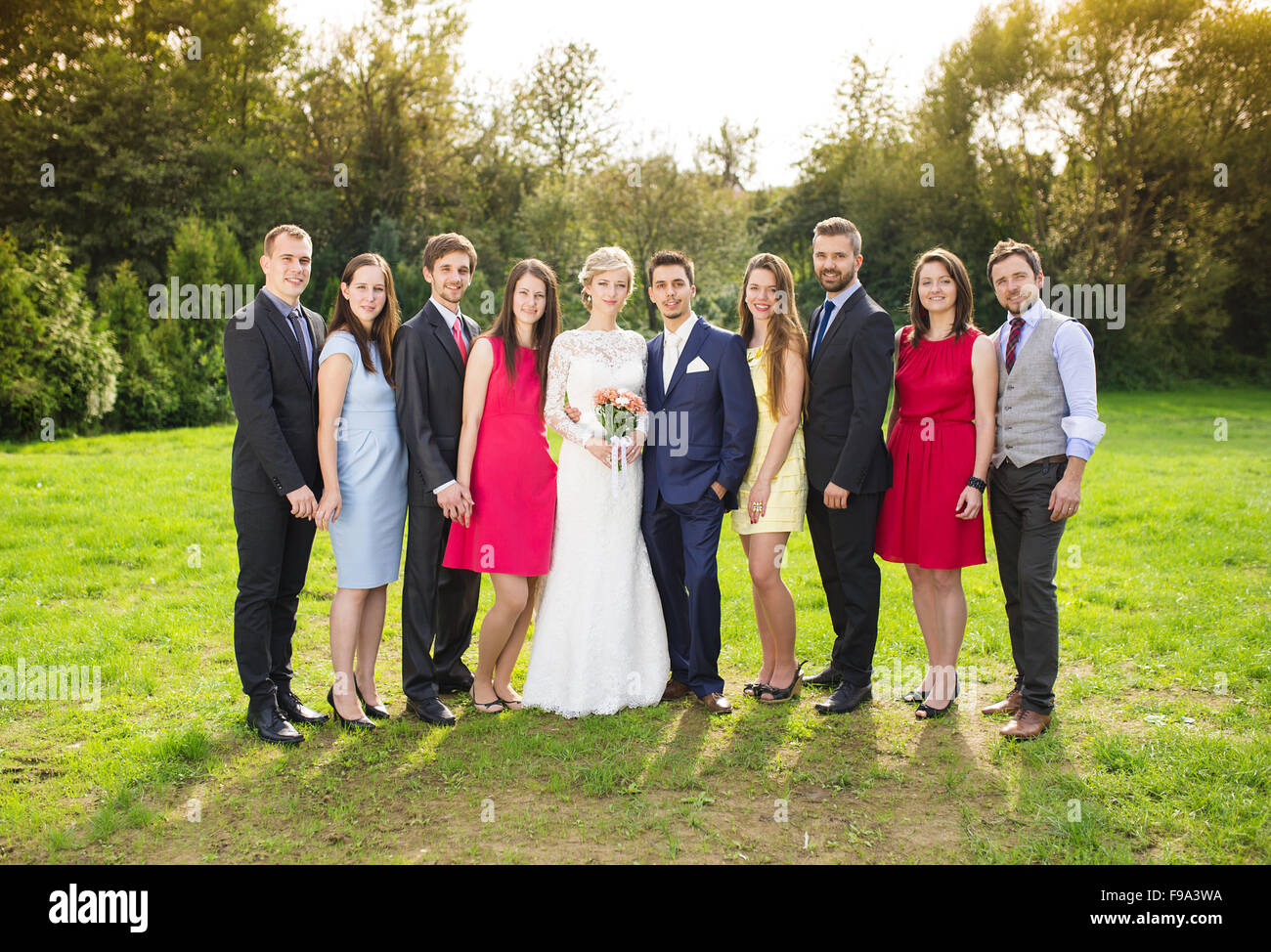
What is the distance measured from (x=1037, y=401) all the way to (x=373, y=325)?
12.6ft

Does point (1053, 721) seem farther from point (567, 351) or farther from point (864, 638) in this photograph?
point (567, 351)

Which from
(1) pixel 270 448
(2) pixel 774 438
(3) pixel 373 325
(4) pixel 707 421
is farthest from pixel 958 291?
(1) pixel 270 448

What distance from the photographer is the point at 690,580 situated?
5.91 meters

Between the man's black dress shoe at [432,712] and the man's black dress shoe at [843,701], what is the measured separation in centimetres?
225

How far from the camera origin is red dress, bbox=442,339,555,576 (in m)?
5.71

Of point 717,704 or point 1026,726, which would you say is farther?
point 717,704

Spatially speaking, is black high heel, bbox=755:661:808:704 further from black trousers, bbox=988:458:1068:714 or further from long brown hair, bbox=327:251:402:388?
long brown hair, bbox=327:251:402:388

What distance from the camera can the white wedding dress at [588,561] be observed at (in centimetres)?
580

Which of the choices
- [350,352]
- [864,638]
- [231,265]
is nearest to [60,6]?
[231,265]

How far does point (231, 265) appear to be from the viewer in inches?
961

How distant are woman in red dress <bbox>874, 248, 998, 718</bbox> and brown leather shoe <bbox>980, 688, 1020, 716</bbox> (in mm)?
223

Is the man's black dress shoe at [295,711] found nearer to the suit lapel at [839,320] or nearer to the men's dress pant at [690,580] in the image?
the men's dress pant at [690,580]

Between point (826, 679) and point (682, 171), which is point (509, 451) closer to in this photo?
point (826, 679)
